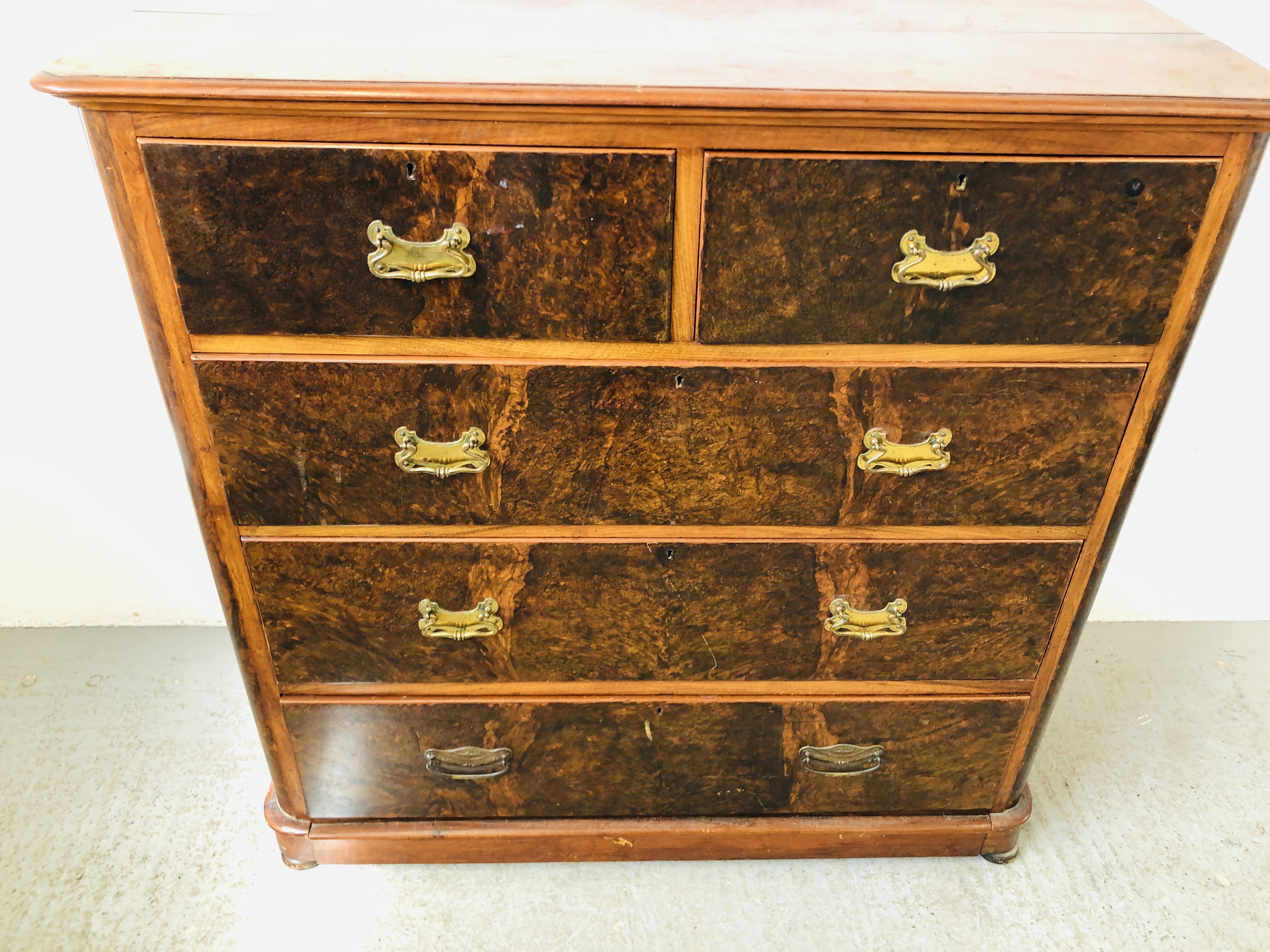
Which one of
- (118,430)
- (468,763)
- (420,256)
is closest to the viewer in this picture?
(420,256)

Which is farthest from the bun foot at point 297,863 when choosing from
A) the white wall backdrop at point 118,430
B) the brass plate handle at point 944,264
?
the brass plate handle at point 944,264

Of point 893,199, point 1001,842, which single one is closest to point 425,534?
point 893,199

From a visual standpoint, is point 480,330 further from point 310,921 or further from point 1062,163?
point 310,921

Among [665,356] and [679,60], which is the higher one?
[679,60]

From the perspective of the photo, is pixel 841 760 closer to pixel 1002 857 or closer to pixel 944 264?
pixel 1002 857

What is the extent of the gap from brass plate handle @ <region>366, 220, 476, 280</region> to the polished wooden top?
0.14 metres

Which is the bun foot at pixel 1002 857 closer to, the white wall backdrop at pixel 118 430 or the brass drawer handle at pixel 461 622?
the white wall backdrop at pixel 118 430

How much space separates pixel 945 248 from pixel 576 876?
3.84ft

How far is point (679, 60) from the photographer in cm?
101

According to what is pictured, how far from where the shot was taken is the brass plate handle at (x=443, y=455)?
1.13 meters

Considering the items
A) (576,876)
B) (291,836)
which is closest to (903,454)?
(576,876)

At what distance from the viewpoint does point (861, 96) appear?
937mm

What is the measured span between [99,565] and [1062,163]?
6.43 ft

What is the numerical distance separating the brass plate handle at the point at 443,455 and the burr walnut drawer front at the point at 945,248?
316 millimetres
